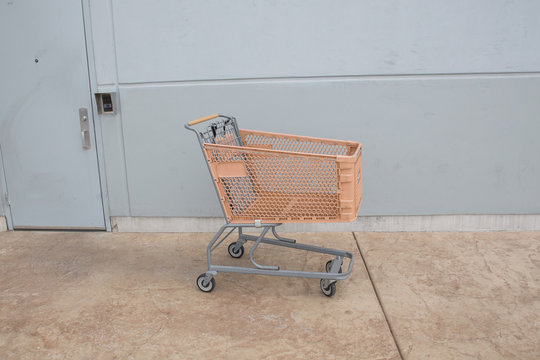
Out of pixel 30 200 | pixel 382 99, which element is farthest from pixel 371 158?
pixel 30 200

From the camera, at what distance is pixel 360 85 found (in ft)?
12.2

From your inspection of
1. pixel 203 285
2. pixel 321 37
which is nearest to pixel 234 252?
pixel 203 285

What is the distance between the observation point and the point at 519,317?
2.62 m

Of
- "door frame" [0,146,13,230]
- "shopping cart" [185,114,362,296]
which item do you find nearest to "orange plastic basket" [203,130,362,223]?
"shopping cart" [185,114,362,296]

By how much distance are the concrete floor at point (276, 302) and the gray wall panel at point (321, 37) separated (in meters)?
1.52

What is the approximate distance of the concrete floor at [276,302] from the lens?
7.87 ft

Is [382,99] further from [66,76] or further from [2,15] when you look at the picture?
[2,15]

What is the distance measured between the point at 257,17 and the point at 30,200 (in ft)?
9.00

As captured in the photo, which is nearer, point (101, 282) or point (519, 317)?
point (519, 317)

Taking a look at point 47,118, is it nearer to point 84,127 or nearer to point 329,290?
point 84,127

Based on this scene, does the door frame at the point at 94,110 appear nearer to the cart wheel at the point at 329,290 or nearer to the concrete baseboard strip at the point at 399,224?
the concrete baseboard strip at the point at 399,224

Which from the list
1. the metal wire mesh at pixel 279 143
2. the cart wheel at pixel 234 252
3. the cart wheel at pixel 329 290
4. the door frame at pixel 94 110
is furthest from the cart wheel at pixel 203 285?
the door frame at pixel 94 110

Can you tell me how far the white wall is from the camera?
3.59 metres

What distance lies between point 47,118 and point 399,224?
3.37 meters
